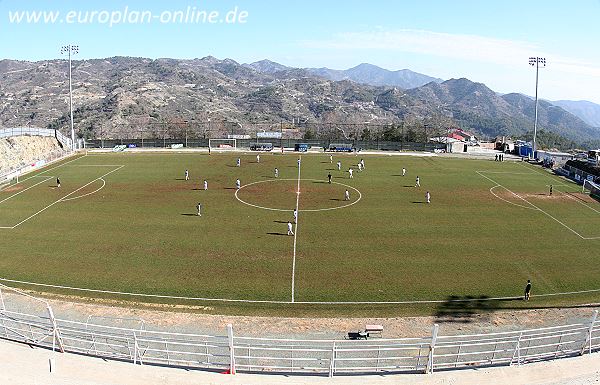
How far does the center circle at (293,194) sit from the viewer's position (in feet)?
156

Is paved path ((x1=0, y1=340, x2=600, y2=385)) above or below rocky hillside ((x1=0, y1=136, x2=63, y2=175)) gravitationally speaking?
below

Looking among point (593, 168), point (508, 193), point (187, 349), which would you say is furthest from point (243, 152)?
point (187, 349)

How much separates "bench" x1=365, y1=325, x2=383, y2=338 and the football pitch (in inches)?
103

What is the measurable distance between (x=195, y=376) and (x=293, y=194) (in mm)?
37492

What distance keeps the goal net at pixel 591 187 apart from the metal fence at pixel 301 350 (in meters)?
38.0

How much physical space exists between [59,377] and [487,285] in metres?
23.9

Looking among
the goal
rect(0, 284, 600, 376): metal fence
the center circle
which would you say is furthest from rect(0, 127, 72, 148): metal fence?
rect(0, 284, 600, 376): metal fence

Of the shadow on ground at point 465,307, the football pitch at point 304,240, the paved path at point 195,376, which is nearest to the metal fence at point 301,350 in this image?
the paved path at point 195,376

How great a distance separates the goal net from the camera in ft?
181

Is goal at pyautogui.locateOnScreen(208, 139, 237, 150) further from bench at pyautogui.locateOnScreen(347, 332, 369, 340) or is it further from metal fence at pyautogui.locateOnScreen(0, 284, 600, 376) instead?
bench at pyautogui.locateOnScreen(347, 332, 369, 340)

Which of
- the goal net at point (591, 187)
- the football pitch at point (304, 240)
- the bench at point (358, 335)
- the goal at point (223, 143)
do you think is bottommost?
the bench at point (358, 335)

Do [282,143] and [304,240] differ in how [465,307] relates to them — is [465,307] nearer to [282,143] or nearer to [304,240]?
[304,240]

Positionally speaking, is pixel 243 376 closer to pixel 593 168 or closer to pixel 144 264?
pixel 144 264

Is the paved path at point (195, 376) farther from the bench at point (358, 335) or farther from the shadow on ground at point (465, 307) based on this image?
the shadow on ground at point (465, 307)
